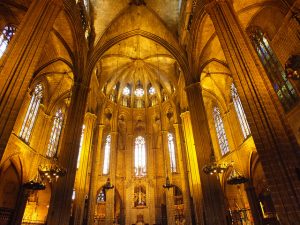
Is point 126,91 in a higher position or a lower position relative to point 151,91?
higher

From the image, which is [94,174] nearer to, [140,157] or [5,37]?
[140,157]

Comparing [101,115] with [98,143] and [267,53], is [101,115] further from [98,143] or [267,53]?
[267,53]

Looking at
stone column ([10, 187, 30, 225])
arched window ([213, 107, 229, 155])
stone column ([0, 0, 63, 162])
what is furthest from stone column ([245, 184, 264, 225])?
stone column ([10, 187, 30, 225])

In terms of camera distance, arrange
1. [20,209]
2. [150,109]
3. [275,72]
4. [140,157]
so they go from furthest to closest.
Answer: [150,109]
[140,157]
[20,209]
[275,72]

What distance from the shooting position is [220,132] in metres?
21.2

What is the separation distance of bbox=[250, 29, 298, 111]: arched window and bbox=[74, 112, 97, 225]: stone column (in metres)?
15.9

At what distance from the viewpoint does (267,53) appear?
13.8 meters

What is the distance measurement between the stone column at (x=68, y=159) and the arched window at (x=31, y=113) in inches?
201

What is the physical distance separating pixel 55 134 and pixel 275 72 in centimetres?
1946

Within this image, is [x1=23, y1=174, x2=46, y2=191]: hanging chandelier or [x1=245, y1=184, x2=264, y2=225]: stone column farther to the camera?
[x1=245, y1=184, x2=264, y2=225]: stone column

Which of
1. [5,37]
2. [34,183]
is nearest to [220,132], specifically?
[34,183]

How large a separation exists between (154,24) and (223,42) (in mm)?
11984

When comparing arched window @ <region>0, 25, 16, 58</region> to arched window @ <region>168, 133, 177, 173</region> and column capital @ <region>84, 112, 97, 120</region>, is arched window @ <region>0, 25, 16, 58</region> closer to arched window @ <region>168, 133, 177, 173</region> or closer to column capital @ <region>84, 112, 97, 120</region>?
column capital @ <region>84, 112, 97, 120</region>

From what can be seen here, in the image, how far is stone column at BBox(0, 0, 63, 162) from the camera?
6.81m
